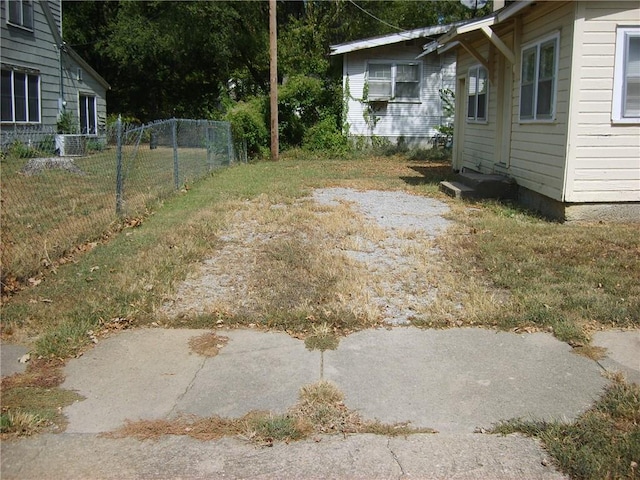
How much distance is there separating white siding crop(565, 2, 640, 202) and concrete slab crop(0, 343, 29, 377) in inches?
296

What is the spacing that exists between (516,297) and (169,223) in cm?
524

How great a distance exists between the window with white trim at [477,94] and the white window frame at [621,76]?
487 centimetres

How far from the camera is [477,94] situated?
14594 mm

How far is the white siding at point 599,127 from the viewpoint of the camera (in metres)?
8.80

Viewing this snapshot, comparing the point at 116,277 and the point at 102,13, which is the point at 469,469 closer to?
the point at 116,277

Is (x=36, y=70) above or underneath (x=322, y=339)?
above

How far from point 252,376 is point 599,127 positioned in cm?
704

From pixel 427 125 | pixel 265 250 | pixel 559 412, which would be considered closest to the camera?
pixel 559 412

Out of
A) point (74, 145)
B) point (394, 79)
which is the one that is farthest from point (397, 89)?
point (74, 145)

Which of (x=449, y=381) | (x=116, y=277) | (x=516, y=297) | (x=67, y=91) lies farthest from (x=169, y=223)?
(x=67, y=91)

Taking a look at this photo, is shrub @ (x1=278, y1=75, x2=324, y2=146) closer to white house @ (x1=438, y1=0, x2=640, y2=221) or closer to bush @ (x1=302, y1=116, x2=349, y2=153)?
bush @ (x1=302, y1=116, x2=349, y2=153)

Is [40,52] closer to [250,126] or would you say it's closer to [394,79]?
[250,126]

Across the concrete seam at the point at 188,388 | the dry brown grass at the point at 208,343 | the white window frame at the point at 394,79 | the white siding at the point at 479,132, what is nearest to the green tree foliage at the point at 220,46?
the white window frame at the point at 394,79

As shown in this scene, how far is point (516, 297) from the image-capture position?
5738 mm
